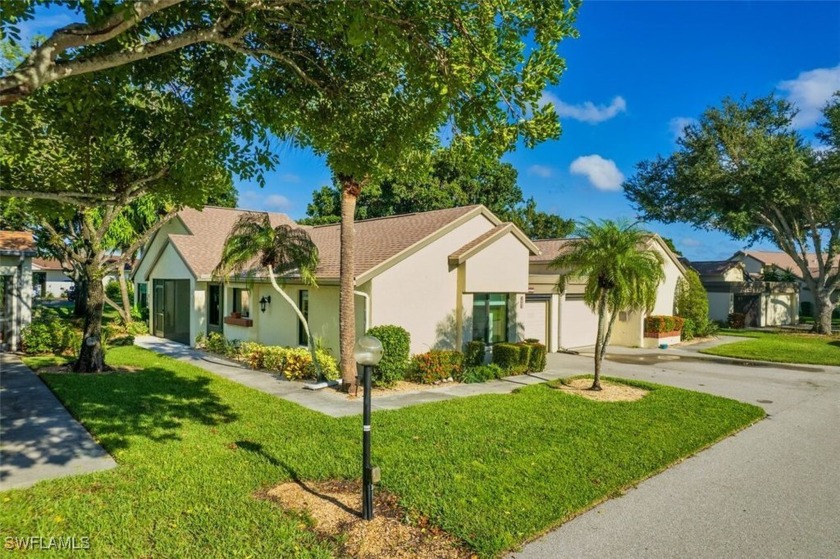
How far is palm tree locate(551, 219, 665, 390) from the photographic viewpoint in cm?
1195

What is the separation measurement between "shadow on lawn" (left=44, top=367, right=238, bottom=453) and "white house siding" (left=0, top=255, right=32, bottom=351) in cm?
611

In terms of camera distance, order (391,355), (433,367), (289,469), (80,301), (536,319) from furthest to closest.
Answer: (80,301)
(536,319)
(433,367)
(391,355)
(289,469)

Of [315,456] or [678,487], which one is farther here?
[315,456]

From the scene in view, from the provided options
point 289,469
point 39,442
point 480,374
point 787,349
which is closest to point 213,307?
point 480,374

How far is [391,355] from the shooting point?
12422mm

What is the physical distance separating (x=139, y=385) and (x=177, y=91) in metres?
7.61

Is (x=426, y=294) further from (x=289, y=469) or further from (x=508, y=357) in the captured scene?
(x=289, y=469)

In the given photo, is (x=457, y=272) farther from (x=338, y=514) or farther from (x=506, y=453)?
(x=338, y=514)

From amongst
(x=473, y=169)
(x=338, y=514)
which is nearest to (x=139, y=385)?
(x=338, y=514)

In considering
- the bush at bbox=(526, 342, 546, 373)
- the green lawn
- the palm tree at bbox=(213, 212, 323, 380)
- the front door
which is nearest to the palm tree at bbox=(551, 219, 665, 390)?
the bush at bbox=(526, 342, 546, 373)

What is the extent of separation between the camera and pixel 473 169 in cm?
660

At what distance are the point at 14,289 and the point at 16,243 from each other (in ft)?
5.41

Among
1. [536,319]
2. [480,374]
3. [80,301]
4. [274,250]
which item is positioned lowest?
[480,374]

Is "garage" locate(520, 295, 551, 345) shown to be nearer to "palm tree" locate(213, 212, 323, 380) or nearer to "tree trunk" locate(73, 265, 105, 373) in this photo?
"palm tree" locate(213, 212, 323, 380)
